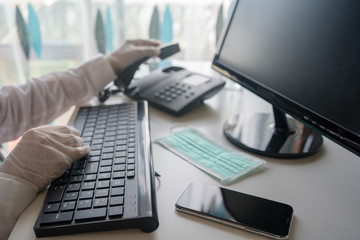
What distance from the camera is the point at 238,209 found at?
477mm

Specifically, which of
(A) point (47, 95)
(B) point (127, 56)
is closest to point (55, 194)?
(A) point (47, 95)

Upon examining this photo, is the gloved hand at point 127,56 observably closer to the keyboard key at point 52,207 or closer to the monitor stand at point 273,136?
the monitor stand at point 273,136

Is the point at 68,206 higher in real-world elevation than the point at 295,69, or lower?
lower

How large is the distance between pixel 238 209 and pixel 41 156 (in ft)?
1.09

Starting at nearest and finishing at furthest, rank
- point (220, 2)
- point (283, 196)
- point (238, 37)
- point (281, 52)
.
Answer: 1. point (283, 196)
2. point (281, 52)
3. point (238, 37)
4. point (220, 2)

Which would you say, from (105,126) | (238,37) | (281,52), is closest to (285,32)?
(281,52)

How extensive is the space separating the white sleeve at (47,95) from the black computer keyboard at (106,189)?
0.24 metres

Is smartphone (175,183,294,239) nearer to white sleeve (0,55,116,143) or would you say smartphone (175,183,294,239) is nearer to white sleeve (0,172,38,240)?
white sleeve (0,172,38,240)

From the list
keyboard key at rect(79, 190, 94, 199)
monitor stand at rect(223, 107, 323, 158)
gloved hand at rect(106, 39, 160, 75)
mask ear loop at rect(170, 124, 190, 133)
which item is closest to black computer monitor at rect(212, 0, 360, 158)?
monitor stand at rect(223, 107, 323, 158)

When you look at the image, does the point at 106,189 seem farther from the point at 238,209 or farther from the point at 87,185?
the point at 238,209

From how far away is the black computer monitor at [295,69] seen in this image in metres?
0.49

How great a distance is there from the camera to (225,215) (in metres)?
0.46

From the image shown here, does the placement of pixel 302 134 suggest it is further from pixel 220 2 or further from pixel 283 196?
pixel 220 2

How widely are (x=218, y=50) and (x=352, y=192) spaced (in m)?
0.46
